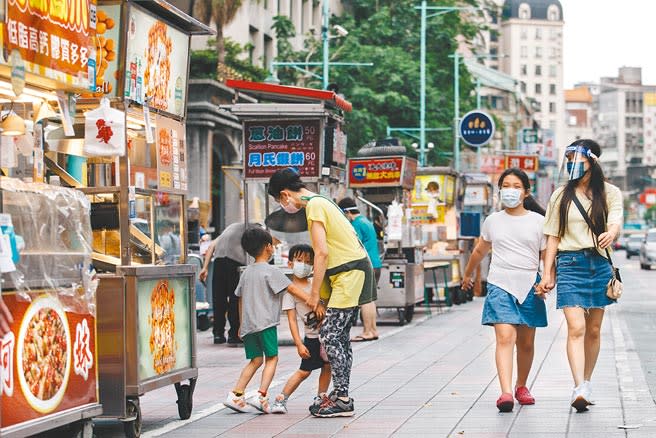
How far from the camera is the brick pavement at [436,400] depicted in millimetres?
9703

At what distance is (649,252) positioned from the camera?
57.9m

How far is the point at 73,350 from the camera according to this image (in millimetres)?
8250

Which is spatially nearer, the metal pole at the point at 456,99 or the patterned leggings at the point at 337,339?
the patterned leggings at the point at 337,339

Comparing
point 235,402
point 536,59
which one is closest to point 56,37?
point 235,402

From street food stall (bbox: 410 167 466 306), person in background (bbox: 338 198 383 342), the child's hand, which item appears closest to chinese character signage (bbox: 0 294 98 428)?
the child's hand

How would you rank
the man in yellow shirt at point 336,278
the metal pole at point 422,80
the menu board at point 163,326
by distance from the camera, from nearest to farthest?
the menu board at point 163,326 < the man in yellow shirt at point 336,278 < the metal pole at point 422,80

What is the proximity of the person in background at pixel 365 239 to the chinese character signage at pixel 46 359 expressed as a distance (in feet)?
31.6

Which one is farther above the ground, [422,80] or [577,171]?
[422,80]

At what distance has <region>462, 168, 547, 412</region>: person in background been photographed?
10758mm

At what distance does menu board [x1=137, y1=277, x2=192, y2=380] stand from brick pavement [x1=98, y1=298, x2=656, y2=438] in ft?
1.52

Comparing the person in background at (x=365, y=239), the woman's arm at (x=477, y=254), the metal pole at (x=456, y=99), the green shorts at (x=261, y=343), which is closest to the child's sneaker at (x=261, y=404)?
the green shorts at (x=261, y=343)

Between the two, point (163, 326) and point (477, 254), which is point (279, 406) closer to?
point (163, 326)

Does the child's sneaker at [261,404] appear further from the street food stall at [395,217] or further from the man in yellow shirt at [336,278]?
the street food stall at [395,217]

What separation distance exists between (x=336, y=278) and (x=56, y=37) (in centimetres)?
335
